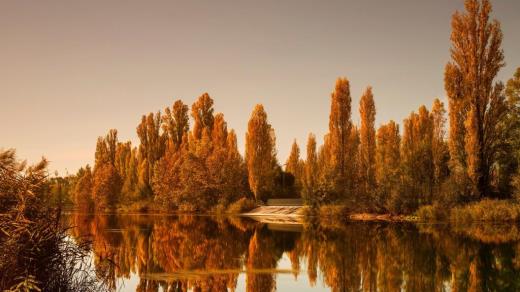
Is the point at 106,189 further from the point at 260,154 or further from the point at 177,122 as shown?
the point at 260,154

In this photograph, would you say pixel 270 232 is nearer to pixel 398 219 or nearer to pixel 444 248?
pixel 444 248

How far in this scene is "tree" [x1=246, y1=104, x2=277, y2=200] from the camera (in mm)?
46844

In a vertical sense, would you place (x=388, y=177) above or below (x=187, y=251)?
above

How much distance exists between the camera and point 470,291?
10.8 m

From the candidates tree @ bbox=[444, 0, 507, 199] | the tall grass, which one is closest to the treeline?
tree @ bbox=[444, 0, 507, 199]

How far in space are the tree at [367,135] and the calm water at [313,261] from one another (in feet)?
59.7

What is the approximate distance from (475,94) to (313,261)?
22630mm

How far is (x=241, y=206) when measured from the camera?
45469 mm

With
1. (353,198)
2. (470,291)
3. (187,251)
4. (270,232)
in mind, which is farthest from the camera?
(353,198)

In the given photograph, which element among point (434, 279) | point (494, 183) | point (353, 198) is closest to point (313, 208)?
point (353, 198)

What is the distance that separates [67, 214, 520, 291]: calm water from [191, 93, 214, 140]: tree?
32.7m

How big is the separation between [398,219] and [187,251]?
767 inches

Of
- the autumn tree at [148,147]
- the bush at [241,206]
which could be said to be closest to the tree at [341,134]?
the bush at [241,206]

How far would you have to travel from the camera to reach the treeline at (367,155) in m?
32.6
